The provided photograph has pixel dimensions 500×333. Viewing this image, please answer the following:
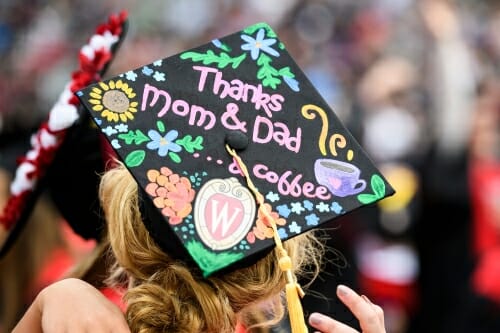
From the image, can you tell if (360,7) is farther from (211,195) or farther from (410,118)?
(211,195)

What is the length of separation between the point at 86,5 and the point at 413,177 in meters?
10.4

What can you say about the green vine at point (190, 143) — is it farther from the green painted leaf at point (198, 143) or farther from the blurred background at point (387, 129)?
the blurred background at point (387, 129)

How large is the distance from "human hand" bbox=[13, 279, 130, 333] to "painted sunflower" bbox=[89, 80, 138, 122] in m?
0.36

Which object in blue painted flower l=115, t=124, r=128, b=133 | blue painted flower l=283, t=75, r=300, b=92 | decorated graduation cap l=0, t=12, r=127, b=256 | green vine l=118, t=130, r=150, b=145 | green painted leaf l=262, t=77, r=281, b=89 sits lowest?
blue painted flower l=283, t=75, r=300, b=92

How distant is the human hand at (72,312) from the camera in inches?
84.5

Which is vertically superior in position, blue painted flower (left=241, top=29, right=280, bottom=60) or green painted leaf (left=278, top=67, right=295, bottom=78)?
blue painted flower (left=241, top=29, right=280, bottom=60)

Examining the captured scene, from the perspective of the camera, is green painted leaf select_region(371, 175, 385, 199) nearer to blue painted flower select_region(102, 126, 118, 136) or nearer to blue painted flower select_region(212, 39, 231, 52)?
blue painted flower select_region(212, 39, 231, 52)

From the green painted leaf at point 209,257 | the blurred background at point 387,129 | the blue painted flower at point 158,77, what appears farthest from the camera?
the blurred background at point 387,129

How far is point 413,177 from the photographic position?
6930 millimetres

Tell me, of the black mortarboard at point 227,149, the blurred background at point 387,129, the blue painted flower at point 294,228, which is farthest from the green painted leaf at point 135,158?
the blurred background at point 387,129

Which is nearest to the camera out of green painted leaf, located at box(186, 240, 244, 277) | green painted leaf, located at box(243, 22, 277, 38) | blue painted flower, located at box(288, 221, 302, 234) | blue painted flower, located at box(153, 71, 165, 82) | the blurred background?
green painted leaf, located at box(186, 240, 244, 277)

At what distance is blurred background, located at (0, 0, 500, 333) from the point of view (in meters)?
4.88

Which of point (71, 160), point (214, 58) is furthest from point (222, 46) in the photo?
point (71, 160)

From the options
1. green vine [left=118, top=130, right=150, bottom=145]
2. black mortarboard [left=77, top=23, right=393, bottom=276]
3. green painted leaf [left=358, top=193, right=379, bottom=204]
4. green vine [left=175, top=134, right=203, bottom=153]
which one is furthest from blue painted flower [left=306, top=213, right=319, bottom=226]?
green vine [left=118, top=130, right=150, bottom=145]
